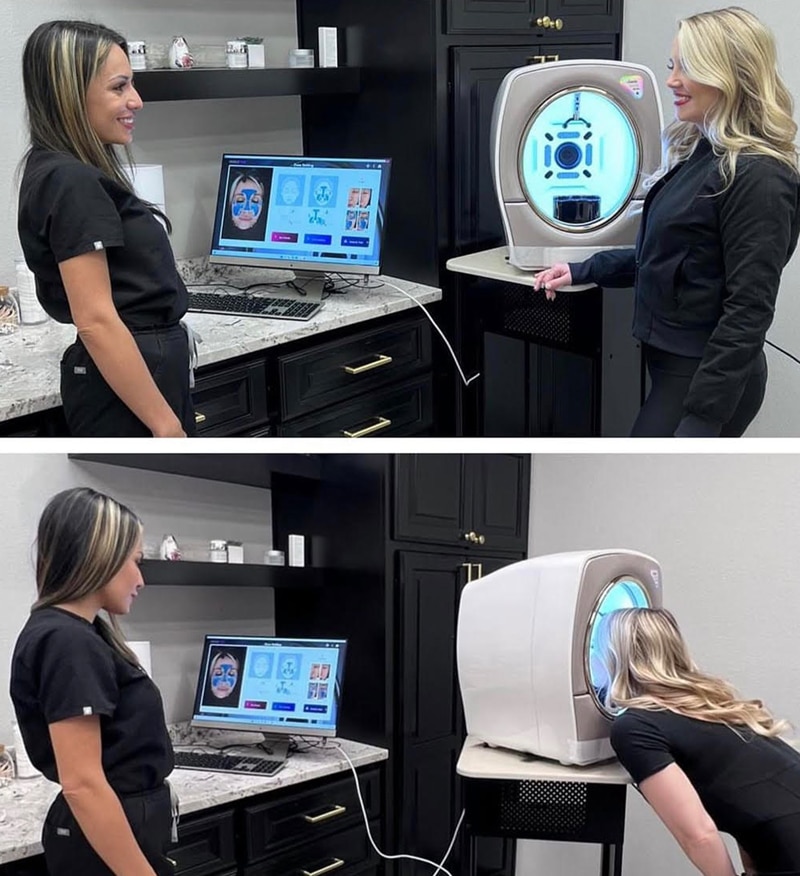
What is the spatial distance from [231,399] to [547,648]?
1.22 metres

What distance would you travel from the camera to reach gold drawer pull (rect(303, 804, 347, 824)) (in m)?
3.06

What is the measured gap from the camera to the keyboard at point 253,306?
3.05 metres

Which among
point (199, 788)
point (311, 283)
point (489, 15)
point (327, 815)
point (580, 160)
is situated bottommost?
point (327, 815)

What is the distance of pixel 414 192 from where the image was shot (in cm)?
346

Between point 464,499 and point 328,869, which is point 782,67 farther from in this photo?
point 328,869

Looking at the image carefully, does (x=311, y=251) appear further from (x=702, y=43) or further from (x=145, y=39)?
(x=702, y=43)

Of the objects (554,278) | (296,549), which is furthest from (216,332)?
(296,549)

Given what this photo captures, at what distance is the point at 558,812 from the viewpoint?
2.10m

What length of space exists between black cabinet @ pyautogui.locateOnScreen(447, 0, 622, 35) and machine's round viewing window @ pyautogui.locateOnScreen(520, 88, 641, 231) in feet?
1.95

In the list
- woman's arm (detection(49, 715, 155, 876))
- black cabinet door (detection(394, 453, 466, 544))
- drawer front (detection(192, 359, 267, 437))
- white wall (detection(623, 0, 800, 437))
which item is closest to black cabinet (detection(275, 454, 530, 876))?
black cabinet door (detection(394, 453, 466, 544))

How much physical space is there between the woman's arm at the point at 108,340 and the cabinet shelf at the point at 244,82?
3.73 feet

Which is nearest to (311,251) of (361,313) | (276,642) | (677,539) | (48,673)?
(361,313)

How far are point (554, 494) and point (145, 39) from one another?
6.35 feet

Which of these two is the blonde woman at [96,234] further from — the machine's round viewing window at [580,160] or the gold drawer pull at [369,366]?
the machine's round viewing window at [580,160]
